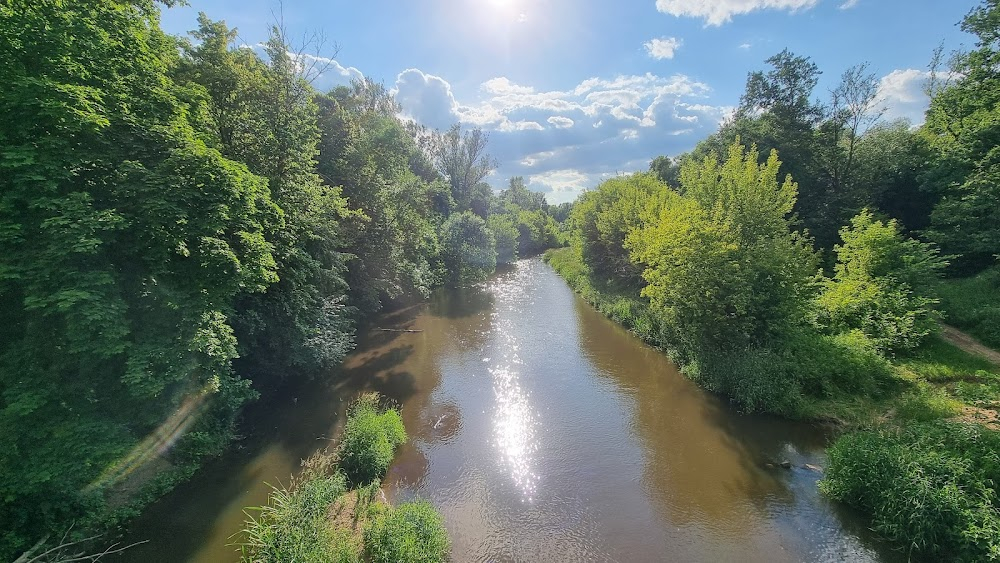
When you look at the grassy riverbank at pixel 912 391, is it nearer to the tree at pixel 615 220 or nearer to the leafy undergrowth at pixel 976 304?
the leafy undergrowth at pixel 976 304

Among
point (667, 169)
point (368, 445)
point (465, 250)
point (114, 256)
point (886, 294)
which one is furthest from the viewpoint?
point (667, 169)

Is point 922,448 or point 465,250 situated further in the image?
point 465,250

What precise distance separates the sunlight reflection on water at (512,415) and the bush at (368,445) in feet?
12.1

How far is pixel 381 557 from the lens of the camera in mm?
8461

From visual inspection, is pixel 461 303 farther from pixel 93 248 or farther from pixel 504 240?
pixel 93 248

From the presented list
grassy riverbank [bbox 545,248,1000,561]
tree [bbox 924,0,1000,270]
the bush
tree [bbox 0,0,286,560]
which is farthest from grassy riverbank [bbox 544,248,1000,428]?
tree [bbox 0,0,286,560]

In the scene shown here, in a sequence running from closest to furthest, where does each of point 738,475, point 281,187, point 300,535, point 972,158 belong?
point 300,535 < point 738,475 < point 281,187 < point 972,158

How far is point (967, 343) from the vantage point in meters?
16.3

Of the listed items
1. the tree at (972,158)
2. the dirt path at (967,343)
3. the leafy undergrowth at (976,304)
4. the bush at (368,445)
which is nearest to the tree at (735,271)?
the dirt path at (967,343)

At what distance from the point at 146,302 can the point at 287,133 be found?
8519 millimetres

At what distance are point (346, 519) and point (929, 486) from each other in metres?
A: 13.4

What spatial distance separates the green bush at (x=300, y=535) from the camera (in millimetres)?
8164

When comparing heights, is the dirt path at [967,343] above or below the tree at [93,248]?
below

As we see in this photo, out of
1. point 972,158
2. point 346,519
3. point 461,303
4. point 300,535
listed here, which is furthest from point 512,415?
point 972,158
